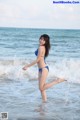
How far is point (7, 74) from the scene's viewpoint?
1074cm

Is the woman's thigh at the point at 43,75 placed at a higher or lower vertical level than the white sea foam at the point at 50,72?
lower

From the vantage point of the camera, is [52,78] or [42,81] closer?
[42,81]

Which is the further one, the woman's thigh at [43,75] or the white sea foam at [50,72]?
the white sea foam at [50,72]

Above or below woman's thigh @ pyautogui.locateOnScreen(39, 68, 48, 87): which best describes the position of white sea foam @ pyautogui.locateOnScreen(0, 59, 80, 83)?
above

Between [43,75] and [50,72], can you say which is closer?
[43,75]

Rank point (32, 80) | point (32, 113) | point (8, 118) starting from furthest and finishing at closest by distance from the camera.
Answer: point (32, 80)
point (32, 113)
point (8, 118)

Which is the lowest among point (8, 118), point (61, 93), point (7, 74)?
point (8, 118)

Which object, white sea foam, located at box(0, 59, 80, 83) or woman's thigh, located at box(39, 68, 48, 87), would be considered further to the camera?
white sea foam, located at box(0, 59, 80, 83)

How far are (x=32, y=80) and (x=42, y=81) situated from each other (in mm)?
2813

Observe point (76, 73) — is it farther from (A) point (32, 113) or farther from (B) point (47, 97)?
(A) point (32, 113)

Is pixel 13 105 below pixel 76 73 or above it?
below

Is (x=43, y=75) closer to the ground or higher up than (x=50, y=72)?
closer to the ground

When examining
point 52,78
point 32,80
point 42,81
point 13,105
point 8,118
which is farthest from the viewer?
point 52,78

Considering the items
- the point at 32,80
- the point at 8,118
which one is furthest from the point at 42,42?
the point at 32,80
